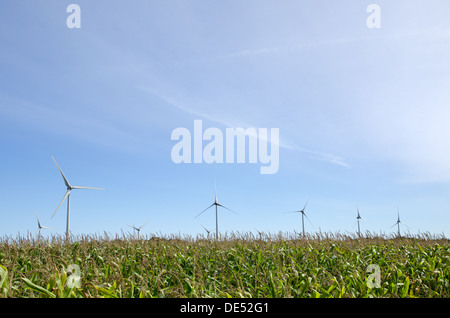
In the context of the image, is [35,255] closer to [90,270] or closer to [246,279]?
[90,270]

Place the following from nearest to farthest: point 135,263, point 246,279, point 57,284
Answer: point 57,284 → point 246,279 → point 135,263

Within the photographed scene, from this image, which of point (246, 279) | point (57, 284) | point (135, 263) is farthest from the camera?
point (135, 263)

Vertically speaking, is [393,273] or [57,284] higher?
[57,284]
